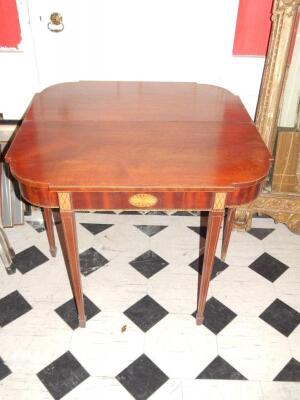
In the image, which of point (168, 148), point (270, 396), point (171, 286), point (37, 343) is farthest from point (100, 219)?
point (270, 396)

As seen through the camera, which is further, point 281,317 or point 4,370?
point 281,317

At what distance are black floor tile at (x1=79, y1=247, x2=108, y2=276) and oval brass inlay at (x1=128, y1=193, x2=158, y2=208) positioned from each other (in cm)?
100

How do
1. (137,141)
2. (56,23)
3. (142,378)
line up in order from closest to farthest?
(137,141) → (142,378) → (56,23)

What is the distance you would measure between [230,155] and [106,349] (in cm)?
118

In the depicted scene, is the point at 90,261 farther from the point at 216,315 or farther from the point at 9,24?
the point at 9,24

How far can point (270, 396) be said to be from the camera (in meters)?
1.82

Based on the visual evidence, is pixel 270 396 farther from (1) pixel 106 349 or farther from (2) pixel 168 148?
(2) pixel 168 148

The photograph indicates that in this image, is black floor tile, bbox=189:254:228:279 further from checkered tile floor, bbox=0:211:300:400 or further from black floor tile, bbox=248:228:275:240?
black floor tile, bbox=248:228:275:240

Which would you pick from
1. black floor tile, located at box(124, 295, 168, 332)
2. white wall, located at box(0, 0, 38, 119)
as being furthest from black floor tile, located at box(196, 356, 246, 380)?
white wall, located at box(0, 0, 38, 119)

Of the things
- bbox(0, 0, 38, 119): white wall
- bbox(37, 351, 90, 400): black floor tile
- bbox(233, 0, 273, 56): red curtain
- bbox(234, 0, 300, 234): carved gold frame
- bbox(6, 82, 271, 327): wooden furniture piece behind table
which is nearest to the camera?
bbox(6, 82, 271, 327): wooden furniture piece behind table

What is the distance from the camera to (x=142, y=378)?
188 centimetres

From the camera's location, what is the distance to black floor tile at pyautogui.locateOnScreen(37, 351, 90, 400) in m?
1.83

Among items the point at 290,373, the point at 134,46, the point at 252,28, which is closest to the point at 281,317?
the point at 290,373

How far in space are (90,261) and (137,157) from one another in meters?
1.10
